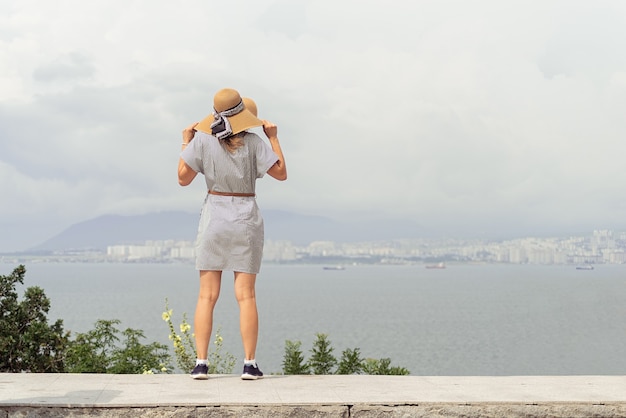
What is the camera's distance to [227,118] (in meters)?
7.06

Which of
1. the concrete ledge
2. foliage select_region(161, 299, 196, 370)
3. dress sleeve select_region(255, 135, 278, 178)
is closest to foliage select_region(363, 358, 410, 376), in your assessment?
foliage select_region(161, 299, 196, 370)

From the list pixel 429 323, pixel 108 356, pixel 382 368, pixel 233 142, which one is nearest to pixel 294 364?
pixel 382 368

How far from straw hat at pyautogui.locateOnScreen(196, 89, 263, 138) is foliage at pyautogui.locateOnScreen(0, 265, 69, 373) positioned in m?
3.78

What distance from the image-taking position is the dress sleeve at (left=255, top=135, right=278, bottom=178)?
7.07 m

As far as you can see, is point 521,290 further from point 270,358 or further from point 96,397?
point 96,397

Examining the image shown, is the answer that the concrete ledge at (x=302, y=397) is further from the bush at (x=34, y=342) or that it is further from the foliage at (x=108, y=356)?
the foliage at (x=108, y=356)

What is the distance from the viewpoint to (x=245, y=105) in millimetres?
7293

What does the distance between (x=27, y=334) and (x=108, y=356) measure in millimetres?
1693

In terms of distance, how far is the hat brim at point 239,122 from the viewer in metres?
7.03

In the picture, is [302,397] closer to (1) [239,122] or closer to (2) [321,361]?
(1) [239,122]

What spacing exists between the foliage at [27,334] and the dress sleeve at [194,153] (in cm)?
356

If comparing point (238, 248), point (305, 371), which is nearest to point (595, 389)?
point (238, 248)

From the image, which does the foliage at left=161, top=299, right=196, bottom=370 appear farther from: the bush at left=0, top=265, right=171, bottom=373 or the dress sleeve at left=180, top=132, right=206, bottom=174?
the dress sleeve at left=180, top=132, right=206, bottom=174

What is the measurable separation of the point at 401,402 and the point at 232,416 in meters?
1.14
